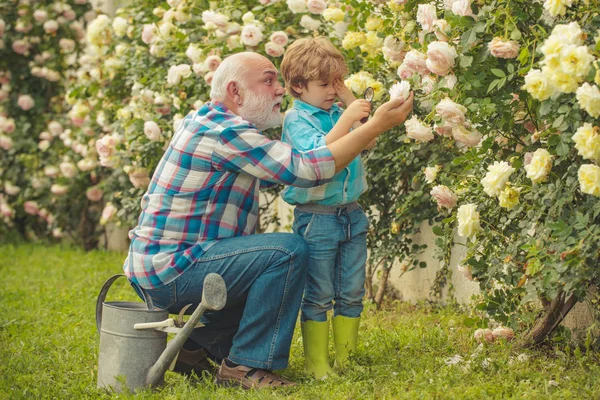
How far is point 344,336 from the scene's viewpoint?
322 cm

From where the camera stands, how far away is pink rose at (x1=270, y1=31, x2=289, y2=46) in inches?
160

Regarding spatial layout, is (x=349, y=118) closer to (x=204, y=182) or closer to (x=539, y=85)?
(x=204, y=182)

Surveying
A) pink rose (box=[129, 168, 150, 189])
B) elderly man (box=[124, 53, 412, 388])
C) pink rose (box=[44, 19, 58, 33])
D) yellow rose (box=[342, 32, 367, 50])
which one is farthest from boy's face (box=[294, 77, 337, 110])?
pink rose (box=[44, 19, 58, 33])

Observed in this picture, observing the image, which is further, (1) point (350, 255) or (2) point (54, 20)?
(2) point (54, 20)

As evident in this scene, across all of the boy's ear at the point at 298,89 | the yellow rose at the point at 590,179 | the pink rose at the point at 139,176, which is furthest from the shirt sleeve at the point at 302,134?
the pink rose at the point at 139,176

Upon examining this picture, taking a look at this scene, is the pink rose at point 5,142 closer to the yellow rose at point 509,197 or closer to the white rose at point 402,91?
the white rose at point 402,91

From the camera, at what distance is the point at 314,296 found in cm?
316

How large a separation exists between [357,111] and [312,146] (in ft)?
0.68

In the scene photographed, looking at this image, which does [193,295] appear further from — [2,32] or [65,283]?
[2,32]

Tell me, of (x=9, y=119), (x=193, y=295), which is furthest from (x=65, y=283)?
(x=193, y=295)

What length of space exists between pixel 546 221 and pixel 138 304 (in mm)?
1479

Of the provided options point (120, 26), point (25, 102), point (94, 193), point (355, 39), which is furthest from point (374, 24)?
point (25, 102)

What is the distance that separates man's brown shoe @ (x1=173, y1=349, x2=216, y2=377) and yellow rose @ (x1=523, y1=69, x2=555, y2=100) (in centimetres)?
157

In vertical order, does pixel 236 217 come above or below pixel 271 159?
below
